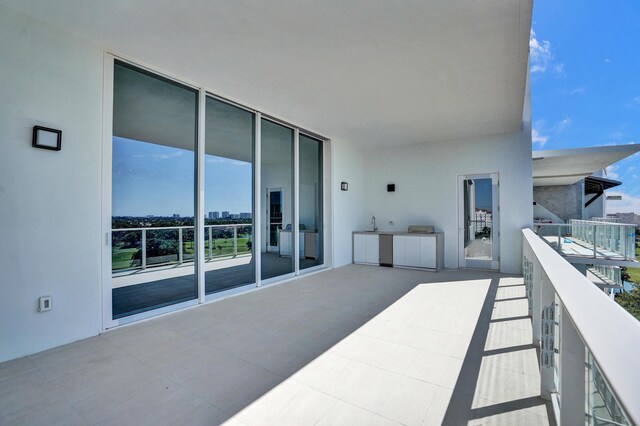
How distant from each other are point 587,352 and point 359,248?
18.6 feet

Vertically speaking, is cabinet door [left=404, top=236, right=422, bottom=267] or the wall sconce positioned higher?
the wall sconce

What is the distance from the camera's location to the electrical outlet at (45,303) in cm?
259

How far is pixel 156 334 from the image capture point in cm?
298

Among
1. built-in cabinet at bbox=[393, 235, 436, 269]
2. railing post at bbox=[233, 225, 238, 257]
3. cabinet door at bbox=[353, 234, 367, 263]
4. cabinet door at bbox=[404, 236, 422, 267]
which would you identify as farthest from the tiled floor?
cabinet door at bbox=[353, 234, 367, 263]

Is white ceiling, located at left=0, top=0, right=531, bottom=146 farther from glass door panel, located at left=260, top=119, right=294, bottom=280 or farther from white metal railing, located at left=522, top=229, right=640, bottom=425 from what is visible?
white metal railing, located at left=522, top=229, right=640, bottom=425

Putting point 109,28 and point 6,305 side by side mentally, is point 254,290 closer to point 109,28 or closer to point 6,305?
point 6,305

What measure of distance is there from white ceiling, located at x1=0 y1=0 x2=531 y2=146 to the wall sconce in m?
0.97

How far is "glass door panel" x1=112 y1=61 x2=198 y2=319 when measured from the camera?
129 inches

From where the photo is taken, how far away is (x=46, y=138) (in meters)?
2.64

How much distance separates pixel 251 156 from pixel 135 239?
2058 millimetres

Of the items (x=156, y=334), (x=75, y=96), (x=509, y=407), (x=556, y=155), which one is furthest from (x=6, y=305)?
(x=556, y=155)

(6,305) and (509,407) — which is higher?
(6,305)

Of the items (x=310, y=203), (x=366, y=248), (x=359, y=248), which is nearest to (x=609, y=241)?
(x=366, y=248)

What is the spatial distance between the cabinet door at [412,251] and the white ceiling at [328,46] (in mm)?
2824
